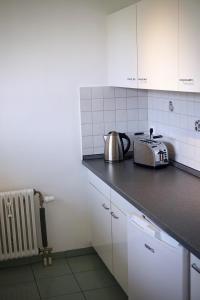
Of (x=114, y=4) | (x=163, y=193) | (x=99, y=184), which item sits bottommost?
(x=99, y=184)

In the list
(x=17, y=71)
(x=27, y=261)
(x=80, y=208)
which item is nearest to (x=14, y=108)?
(x=17, y=71)

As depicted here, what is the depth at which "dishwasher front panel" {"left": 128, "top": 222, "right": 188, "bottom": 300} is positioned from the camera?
2.31 m

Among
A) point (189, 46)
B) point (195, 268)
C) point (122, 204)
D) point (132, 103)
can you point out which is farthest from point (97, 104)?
point (195, 268)

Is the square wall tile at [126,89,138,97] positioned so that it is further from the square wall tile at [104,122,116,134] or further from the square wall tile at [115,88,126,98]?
the square wall tile at [104,122,116,134]

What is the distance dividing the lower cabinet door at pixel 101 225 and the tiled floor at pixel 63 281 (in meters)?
0.14

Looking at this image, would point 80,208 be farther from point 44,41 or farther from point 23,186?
point 44,41

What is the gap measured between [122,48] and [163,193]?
131cm

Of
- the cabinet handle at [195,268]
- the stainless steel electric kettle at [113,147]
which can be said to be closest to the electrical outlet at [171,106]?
the stainless steel electric kettle at [113,147]

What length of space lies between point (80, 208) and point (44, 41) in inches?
60.0

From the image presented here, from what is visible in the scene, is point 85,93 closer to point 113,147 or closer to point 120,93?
point 120,93

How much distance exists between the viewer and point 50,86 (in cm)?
388

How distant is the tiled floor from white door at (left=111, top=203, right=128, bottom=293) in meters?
0.23

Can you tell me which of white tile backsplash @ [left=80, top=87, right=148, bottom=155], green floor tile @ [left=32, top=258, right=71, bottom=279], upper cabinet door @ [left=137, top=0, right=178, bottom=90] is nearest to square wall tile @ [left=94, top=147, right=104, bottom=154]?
white tile backsplash @ [left=80, top=87, right=148, bottom=155]

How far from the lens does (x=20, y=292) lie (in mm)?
3594
